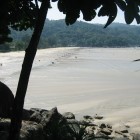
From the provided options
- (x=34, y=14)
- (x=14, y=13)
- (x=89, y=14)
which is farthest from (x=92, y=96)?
(x=89, y=14)

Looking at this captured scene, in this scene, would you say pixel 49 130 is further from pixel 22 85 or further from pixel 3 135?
pixel 22 85

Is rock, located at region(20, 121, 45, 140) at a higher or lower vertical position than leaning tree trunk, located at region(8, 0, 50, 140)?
lower

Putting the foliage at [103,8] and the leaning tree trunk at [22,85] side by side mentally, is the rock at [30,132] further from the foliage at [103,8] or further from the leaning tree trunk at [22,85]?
the foliage at [103,8]

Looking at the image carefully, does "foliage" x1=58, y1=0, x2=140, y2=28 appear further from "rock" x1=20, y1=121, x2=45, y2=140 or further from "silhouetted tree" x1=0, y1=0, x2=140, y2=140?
"rock" x1=20, y1=121, x2=45, y2=140

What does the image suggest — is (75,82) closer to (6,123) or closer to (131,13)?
(6,123)

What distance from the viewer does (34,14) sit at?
3.99 meters

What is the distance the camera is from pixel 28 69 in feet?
11.2

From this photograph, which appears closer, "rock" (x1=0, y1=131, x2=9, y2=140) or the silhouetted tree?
the silhouetted tree

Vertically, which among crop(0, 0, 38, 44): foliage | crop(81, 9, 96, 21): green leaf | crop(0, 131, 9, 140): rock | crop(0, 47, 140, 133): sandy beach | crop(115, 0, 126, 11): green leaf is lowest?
crop(0, 47, 140, 133): sandy beach

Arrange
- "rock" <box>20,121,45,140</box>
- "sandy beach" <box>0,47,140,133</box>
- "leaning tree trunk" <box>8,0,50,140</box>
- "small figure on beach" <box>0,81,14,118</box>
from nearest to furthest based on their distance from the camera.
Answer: "leaning tree trunk" <box>8,0,50,140</box> < "rock" <box>20,121,45,140</box> < "small figure on beach" <box>0,81,14,118</box> < "sandy beach" <box>0,47,140,133</box>

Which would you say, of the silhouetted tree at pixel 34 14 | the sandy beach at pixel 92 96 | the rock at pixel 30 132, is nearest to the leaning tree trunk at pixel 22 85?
the silhouetted tree at pixel 34 14

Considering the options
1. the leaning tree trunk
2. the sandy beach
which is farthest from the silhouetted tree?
the sandy beach

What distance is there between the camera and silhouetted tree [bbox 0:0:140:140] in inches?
111

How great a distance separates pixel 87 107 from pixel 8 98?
5.90m
